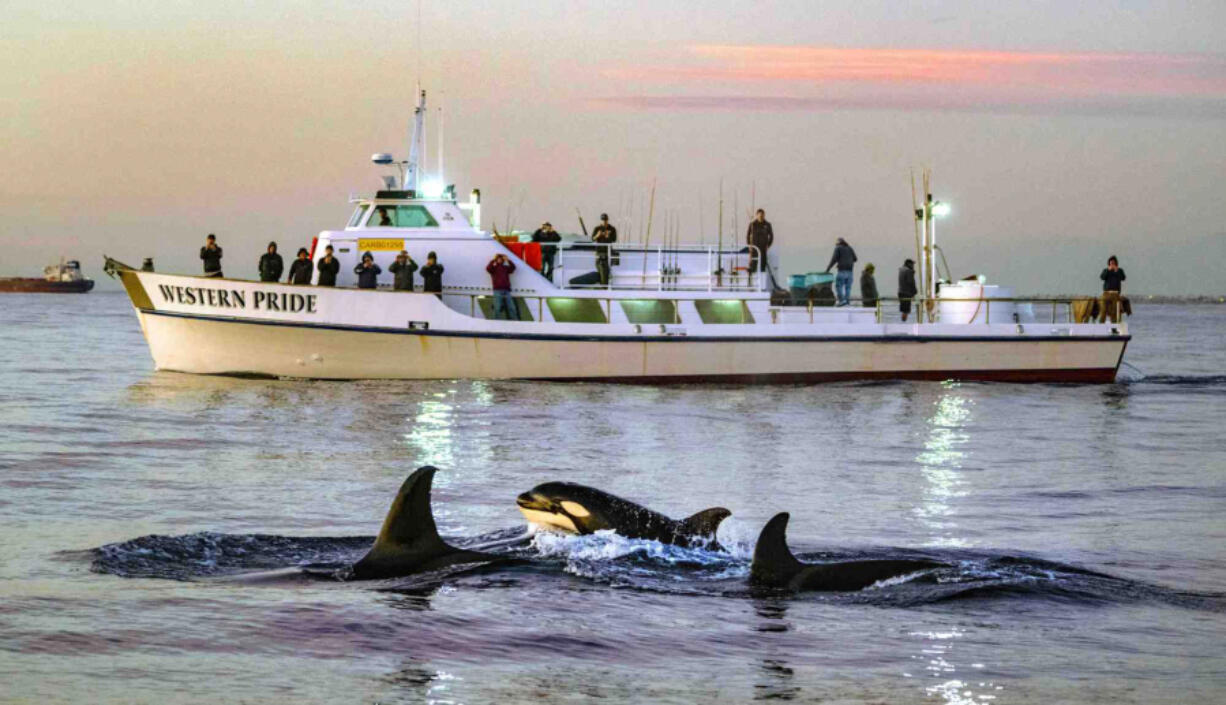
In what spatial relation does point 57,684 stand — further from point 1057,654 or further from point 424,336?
point 424,336

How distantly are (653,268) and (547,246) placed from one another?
8.38 feet

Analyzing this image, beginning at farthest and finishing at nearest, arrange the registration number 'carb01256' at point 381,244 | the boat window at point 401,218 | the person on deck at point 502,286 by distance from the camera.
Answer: the boat window at point 401,218 → the registration number 'carb01256' at point 381,244 → the person on deck at point 502,286

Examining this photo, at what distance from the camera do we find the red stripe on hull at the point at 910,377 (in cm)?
3494

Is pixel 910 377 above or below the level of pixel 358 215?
below

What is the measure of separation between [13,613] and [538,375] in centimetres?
2395

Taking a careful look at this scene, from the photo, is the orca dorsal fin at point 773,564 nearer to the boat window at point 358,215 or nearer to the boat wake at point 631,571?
the boat wake at point 631,571

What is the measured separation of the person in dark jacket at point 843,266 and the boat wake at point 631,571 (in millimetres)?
24926

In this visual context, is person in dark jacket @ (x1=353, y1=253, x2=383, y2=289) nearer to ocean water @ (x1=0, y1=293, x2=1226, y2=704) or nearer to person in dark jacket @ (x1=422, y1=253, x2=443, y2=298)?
person in dark jacket @ (x1=422, y1=253, x2=443, y2=298)

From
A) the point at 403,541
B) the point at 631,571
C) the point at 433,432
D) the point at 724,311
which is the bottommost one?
the point at 433,432

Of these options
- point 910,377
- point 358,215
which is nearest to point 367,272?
point 358,215

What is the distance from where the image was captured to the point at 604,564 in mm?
11805

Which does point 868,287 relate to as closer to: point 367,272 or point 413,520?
point 367,272

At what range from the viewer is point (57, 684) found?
8.73 m

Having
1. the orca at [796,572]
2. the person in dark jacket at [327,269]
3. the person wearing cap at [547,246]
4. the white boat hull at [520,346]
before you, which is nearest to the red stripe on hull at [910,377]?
the white boat hull at [520,346]
